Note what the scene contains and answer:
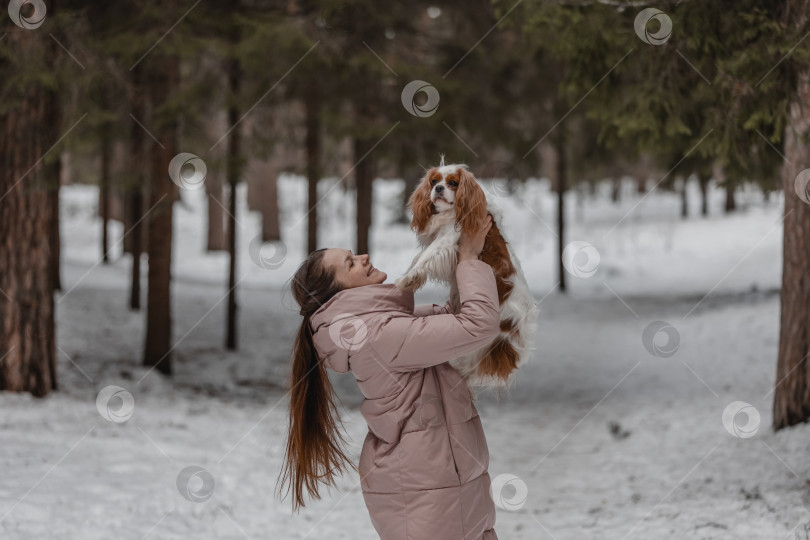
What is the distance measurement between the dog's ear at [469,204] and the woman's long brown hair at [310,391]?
56cm

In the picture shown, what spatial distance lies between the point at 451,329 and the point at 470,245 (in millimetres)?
330

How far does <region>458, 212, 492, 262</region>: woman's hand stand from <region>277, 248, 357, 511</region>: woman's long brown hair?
506mm

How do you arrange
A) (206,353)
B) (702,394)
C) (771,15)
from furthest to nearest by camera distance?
1. (206,353)
2. (702,394)
3. (771,15)

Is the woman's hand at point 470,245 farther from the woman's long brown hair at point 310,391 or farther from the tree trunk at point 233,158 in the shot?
the tree trunk at point 233,158

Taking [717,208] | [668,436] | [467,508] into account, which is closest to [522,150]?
[668,436]

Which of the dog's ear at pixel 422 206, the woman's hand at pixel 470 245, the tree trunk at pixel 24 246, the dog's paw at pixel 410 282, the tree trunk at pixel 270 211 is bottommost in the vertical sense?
the tree trunk at pixel 270 211

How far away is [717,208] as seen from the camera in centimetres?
2741

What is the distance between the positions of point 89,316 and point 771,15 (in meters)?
11.7

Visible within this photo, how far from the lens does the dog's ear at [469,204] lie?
2.66 meters

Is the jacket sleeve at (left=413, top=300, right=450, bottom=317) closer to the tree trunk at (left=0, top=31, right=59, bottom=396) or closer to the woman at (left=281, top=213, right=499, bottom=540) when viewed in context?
the woman at (left=281, top=213, right=499, bottom=540)

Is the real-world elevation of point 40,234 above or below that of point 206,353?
above

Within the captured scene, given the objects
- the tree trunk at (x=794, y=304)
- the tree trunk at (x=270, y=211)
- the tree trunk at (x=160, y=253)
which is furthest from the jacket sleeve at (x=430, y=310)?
the tree trunk at (x=270, y=211)

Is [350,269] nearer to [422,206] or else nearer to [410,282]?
[410,282]

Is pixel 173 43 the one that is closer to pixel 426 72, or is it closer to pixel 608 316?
pixel 426 72
